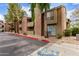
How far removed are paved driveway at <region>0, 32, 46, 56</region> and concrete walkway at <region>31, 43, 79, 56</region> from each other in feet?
0.34

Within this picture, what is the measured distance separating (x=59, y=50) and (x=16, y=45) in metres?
0.77

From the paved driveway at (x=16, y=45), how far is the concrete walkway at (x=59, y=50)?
0.34ft

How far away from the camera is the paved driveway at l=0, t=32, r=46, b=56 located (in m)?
3.34

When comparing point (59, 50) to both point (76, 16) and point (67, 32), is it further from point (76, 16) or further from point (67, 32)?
point (76, 16)

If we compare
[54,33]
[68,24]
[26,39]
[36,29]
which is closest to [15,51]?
[26,39]

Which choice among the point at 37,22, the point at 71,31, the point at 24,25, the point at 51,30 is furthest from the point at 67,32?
the point at 24,25

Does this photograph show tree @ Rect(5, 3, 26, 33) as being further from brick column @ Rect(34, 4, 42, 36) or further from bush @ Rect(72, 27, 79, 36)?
bush @ Rect(72, 27, 79, 36)

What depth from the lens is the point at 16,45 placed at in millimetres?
3416

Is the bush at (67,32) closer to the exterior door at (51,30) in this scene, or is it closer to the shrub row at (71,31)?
the shrub row at (71,31)

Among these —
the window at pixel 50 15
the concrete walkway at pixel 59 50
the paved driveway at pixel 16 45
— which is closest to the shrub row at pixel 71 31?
the concrete walkway at pixel 59 50

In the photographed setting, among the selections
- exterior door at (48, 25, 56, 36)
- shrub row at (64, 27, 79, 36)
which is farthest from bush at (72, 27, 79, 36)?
exterior door at (48, 25, 56, 36)

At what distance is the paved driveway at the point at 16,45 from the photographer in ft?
11.0

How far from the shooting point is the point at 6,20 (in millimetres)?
3523

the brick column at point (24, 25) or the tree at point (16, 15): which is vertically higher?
the tree at point (16, 15)
